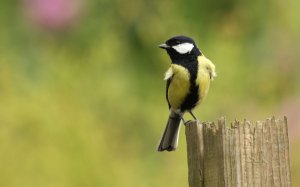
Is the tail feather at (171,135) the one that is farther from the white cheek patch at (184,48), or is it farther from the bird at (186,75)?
the white cheek patch at (184,48)

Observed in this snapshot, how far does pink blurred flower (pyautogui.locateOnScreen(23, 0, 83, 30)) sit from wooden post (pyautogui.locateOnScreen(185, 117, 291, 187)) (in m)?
3.21

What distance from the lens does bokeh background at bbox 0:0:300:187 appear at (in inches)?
148

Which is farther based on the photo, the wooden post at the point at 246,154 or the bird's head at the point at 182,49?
the bird's head at the point at 182,49

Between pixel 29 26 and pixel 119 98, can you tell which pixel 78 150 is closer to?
pixel 119 98

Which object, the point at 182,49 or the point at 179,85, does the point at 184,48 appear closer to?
the point at 182,49

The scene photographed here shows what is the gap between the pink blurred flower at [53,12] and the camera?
16.0 ft

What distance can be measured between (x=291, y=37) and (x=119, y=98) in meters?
1.06

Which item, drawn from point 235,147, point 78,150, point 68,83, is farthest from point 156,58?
point 235,147

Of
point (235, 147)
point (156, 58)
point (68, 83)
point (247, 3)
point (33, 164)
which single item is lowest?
point (235, 147)

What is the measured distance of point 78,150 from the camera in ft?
12.4

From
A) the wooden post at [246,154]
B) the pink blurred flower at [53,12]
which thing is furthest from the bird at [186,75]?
the pink blurred flower at [53,12]

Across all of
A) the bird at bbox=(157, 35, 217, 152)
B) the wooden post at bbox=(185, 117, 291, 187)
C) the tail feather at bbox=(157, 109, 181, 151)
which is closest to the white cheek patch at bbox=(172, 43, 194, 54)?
the bird at bbox=(157, 35, 217, 152)

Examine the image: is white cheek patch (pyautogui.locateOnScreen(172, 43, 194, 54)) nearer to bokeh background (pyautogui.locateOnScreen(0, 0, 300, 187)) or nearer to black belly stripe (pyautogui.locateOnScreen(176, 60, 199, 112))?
black belly stripe (pyautogui.locateOnScreen(176, 60, 199, 112))

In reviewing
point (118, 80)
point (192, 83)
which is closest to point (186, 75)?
point (192, 83)
